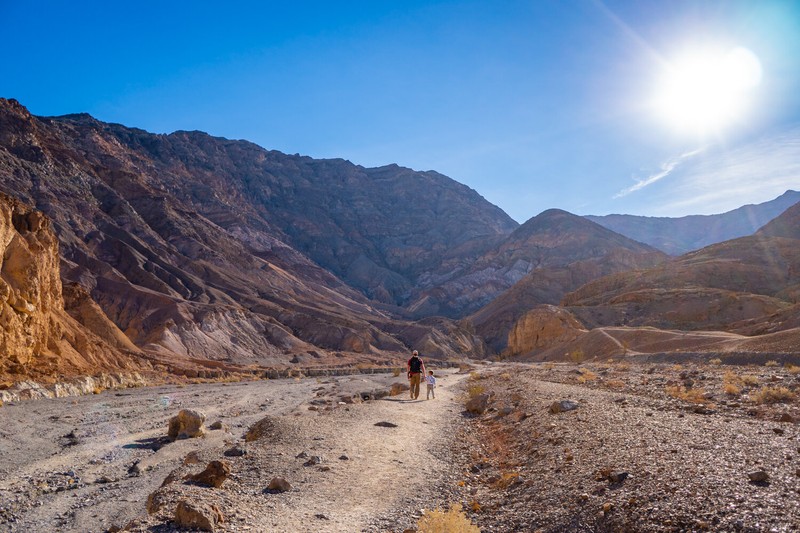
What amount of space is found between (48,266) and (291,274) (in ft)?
298

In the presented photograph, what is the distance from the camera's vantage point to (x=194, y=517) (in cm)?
662

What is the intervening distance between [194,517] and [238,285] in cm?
9834

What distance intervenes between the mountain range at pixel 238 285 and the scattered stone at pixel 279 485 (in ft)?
93.9

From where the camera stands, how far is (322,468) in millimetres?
10078

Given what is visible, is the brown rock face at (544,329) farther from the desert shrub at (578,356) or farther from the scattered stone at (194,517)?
the scattered stone at (194,517)

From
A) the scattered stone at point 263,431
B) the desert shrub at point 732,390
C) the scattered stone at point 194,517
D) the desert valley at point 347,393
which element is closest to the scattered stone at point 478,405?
the desert valley at point 347,393

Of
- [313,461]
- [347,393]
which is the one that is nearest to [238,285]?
[347,393]

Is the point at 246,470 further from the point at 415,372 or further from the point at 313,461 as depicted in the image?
the point at 415,372

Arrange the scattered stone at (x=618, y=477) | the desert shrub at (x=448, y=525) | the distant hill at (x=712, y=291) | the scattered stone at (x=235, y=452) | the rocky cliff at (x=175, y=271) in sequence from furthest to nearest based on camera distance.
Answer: the rocky cliff at (x=175, y=271) < the distant hill at (x=712, y=291) < the scattered stone at (x=235, y=452) < the scattered stone at (x=618, y=477) < the desert shrub at (x=448, y=525)

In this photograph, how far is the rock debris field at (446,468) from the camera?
6.50 meters

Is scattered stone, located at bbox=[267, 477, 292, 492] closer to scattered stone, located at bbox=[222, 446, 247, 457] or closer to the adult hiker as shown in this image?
scattered stone, located at bbox=[222, 446, 247, 457]

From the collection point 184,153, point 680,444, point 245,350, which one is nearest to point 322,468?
point 680,444

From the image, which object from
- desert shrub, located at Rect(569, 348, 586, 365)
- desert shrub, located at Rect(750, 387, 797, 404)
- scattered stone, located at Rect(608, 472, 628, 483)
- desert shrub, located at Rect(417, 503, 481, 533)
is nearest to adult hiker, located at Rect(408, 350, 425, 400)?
desert shrub, located at Rect(750, 387, 797, 404)

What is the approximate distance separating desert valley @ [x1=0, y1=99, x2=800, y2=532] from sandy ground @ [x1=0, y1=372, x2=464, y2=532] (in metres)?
0.07
